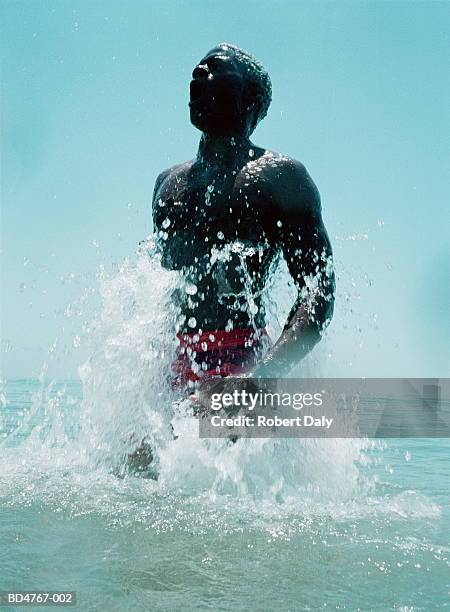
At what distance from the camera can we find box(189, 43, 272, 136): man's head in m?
2.74

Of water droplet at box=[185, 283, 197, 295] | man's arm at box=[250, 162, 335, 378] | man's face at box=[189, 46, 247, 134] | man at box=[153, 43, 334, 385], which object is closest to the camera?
man's arm at box=[250, 162, 335, 378]

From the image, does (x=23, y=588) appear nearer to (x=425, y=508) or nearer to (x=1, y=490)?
(x=1, y=490)

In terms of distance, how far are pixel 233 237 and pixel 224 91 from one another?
73cm

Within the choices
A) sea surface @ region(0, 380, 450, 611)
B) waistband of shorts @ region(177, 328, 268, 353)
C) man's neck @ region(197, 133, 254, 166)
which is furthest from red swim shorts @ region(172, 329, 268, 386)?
man's neck @ region(197, 133, 254, 166)

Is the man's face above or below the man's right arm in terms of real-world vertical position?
above

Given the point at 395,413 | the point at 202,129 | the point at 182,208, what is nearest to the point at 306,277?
the point at 182,208

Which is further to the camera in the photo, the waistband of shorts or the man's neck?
the man's neck

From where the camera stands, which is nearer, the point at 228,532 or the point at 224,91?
the point at 228,532

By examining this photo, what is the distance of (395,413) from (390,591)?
9.18 m

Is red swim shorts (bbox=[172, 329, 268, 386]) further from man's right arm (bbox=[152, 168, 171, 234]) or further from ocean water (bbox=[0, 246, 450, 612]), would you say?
man's right arm (bbox=[152, 168, 171, 234])

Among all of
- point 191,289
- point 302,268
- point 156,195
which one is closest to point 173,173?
point 156,195

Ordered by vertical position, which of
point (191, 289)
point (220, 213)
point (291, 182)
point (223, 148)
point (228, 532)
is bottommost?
point (228, 532)

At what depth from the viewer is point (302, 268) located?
2.47 meters

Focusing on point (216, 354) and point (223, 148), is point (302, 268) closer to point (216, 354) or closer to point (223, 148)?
point (216, 354)
